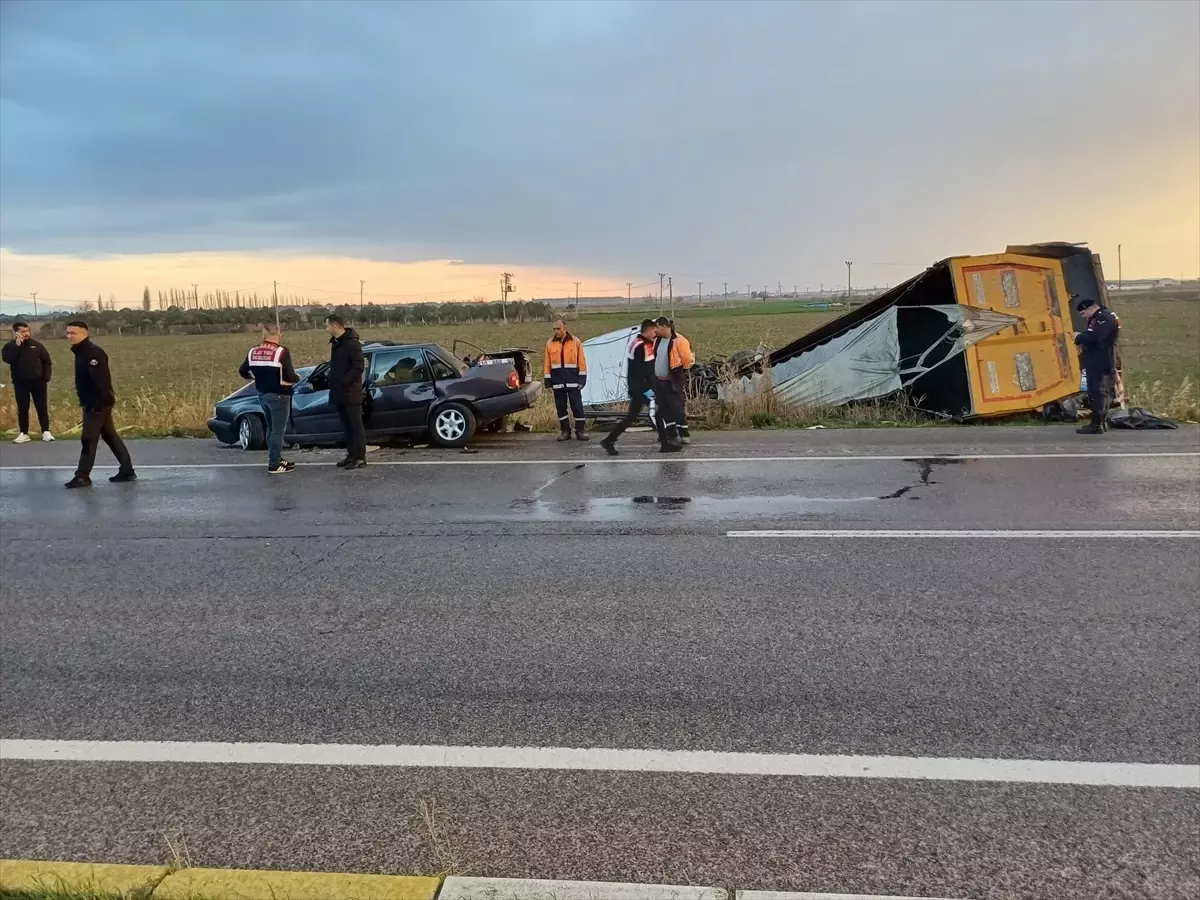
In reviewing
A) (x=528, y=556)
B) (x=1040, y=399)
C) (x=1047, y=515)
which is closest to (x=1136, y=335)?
(x=1040, y=399)

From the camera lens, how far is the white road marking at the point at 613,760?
10.6ft

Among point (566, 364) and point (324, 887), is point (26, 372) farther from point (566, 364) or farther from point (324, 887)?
point (324, 887)

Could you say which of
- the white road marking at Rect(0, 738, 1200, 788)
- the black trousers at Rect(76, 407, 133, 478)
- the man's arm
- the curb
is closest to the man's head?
the black trousers at Rect(76, 407, 133, 478)

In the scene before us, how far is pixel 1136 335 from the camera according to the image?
42.3 meters

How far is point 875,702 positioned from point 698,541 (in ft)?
9.28

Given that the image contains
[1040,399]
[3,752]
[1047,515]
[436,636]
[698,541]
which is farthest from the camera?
[1040,399]

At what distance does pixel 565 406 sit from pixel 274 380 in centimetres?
395

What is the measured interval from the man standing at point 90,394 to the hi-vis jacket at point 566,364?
534cm

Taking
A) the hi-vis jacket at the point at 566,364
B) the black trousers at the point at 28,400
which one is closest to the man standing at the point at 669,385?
the hi-vis jacket at the point at 566,364

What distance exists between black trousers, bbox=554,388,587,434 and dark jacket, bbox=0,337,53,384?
797cm

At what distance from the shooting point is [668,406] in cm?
1120

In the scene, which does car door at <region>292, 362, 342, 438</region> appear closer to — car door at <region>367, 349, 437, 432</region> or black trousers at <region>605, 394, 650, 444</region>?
car door at <region>367, 349, 437, 432</region>

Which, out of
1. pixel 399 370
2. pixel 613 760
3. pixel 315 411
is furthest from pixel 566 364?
pixel 613 760

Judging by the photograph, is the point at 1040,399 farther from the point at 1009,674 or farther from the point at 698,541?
the point at 1009,674
